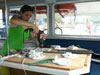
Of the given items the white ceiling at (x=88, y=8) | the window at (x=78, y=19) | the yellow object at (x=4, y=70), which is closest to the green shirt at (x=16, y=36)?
the yellow object at (x=4, y=70)

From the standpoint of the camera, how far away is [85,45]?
254 cm

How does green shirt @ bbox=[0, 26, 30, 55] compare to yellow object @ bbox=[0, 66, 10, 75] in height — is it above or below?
above

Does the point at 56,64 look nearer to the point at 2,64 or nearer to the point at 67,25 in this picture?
the point at 2,64

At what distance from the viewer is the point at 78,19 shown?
2.62 m

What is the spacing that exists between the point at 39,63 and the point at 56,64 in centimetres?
16

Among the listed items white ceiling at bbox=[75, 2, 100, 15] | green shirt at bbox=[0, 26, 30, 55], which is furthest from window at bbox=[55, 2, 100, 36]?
green shirt at bbox=[0, 26, 30, 55]

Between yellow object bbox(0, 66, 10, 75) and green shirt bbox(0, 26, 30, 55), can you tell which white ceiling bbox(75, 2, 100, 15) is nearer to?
green shirt bbox(0, 26, 30, 55)

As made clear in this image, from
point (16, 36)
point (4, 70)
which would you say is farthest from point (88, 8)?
point (4, 70)

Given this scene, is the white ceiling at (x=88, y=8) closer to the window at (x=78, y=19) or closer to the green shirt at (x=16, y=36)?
the window at (x=78, y=19)

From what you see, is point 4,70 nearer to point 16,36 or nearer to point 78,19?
point 16,36

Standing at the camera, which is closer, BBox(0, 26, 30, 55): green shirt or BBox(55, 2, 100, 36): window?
BBox(0, 26, 30, 55): green shirt

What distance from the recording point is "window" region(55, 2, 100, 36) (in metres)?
2.49

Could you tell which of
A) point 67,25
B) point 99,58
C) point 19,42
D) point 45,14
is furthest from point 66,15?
point 19,42

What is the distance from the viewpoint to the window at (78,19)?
8.16ft
